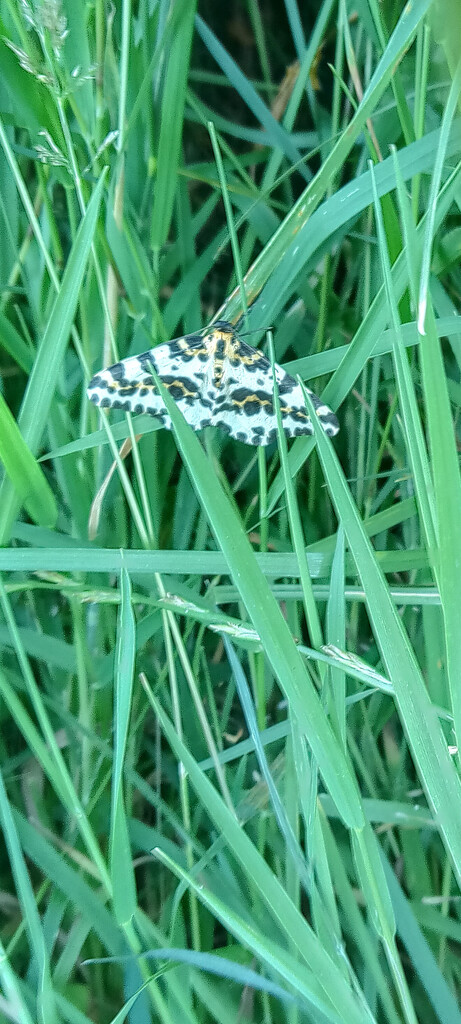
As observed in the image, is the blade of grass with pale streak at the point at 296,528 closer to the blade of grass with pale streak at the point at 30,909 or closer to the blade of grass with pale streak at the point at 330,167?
the blade of grass with pale streak at the point at 330,167

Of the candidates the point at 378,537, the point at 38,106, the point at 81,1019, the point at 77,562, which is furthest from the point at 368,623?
A: the point at 38,106

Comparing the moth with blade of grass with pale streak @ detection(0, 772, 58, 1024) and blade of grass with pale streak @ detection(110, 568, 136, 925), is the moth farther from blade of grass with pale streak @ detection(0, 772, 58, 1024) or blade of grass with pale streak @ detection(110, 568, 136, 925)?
blade of grass with pale streak @ detection(0, 772, 58, 1024)

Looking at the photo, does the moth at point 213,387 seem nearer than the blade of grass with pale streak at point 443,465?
No

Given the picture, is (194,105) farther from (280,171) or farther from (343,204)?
(343,204)

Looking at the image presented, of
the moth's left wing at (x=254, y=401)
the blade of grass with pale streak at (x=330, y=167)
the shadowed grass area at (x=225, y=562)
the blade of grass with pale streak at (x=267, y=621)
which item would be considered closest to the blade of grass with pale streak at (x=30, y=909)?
the shadowed grass area at (x=225, y=562)

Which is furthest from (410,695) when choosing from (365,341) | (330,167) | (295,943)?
(330,167)

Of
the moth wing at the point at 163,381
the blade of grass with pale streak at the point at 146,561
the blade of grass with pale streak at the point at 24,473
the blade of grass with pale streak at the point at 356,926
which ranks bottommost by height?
the blade of grass with pale streak at the point at 356,926
